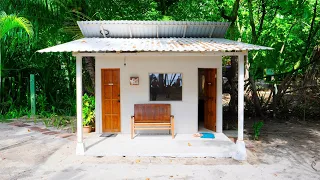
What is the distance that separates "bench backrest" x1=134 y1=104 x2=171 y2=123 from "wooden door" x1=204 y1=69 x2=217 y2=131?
1451mm

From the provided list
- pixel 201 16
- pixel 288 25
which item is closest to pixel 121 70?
pixel 201 16

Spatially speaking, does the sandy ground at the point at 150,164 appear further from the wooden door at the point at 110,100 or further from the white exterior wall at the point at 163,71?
the white exterior wall at the point at 163,71

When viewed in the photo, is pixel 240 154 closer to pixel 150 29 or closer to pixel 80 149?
pixel 80 149

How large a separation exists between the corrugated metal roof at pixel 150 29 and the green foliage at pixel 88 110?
6.36 ft

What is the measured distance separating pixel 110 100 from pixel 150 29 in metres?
2.38

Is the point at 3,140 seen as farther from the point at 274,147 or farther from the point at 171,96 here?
the point at 274,147

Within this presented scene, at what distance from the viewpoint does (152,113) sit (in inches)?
327

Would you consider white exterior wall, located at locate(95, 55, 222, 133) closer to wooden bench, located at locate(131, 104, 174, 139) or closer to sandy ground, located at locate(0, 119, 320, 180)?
wooden bench, located at locate(131, 104, 174, 139)

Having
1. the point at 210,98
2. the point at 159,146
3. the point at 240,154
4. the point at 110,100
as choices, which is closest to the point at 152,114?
the point at 159,146

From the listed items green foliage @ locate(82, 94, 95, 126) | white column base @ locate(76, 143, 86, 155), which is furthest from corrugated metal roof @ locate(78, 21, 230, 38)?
white column base @ locate(76, 143, 86, 155)

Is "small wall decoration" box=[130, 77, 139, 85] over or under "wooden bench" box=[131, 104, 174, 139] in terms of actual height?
over

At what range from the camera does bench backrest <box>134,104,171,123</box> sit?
27.1ft

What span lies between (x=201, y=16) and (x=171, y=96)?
21.3 feet

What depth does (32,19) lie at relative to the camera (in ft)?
33.7
